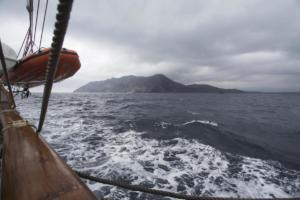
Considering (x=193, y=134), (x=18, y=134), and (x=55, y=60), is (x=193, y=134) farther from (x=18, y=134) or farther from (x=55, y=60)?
(x=55, y=60)

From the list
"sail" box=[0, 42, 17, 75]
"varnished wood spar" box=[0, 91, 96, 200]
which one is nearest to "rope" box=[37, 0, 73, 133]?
"varnished wood spar" box=[0, 91, 96, 200]

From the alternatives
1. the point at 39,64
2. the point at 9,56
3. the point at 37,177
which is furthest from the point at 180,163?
the point at 9,56

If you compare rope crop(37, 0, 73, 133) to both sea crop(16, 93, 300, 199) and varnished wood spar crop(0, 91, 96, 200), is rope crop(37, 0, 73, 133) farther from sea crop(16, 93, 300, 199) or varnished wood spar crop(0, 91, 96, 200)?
sea crop(16, 93, 300, 199)

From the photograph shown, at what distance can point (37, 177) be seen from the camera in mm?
991

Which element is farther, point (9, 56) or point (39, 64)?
point (39, 64)

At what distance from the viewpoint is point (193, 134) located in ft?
31.4

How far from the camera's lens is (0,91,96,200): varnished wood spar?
0.84 meters

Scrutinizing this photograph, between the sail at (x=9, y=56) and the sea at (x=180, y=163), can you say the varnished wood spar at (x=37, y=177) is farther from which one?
the sail at (x=9, y=56)

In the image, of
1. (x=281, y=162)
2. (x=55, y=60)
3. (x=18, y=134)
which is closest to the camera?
(x=55, y=60)

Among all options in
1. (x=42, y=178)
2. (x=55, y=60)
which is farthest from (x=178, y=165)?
(x=55, y=60)

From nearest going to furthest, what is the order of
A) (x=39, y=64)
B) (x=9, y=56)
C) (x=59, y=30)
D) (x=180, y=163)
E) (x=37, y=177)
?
(x=59, y=30) → (x=37, y=177) → (x=180, y=163) → (x=9, y=56) → (x=39, y=64)

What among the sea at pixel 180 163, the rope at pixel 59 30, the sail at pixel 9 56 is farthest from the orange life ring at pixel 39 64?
the rope at pixel 59 30

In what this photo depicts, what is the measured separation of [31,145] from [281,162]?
8.35m

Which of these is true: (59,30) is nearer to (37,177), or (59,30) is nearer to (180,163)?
(37,177)
